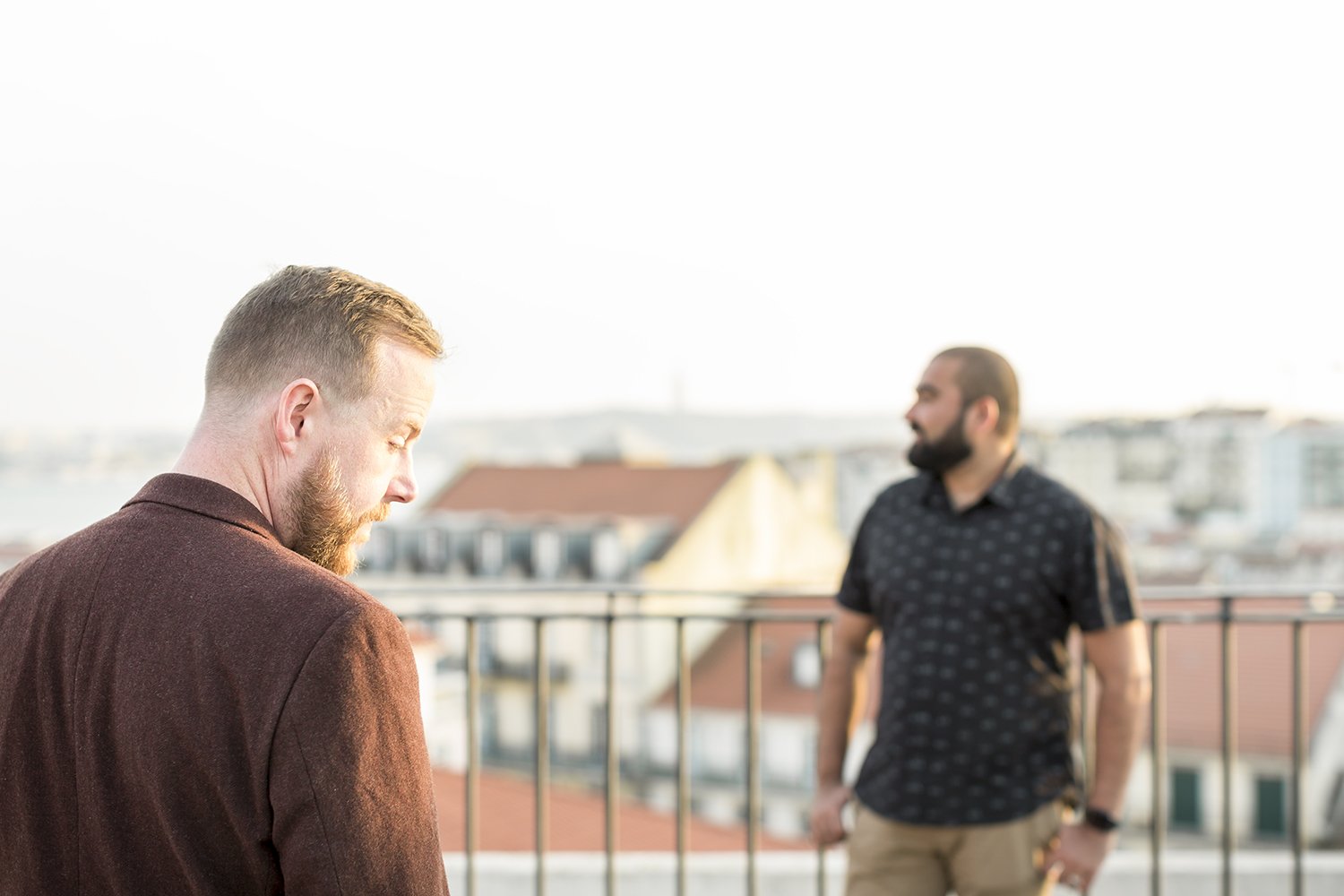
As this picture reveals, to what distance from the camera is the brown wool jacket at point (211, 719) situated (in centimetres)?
107

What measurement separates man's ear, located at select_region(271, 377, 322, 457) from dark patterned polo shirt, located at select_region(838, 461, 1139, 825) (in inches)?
73.4

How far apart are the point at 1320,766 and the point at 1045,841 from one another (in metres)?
47.9

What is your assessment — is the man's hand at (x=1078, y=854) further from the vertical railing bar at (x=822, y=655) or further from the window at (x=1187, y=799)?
the window at (x=1187, y=799)

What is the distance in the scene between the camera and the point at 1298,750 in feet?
12.3

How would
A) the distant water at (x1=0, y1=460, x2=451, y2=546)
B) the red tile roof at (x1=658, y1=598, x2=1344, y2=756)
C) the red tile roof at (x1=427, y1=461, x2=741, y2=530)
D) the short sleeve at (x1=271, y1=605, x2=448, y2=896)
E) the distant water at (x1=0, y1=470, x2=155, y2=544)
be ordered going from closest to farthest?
the short sleeve at (x1=271, y1=605, x2=448, y2=896), the distant water at (x1=0, y1=460, x2=451, y2=546), the distant water at (x1=0, y1=470, x2=155, y2=544), the red tile roof at (x1=658, y1=598, x2=1344, y2=756), the red tile roof at (x1=427, y1=461, x2=741, y2=530)

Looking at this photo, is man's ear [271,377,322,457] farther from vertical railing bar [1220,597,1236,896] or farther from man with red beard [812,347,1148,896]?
vertical railing bar [1220,597,1236,896]

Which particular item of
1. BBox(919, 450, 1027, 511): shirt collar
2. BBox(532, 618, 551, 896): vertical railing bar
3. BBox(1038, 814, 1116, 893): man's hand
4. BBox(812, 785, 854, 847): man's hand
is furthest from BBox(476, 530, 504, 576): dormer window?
BBox(1038, 814, 1116, 893): man's hand

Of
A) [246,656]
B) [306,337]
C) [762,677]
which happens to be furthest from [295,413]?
[762,677]

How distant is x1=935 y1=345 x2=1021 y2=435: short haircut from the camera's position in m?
2.89

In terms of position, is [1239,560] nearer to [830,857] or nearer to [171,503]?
[830,857]

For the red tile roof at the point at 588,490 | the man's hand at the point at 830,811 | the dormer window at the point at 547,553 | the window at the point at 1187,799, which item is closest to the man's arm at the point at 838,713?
the man's hand at the point at 830,811

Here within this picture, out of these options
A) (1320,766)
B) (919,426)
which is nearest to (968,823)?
(919,426)

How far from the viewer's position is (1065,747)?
274 centimetres

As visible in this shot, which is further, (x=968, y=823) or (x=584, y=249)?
(x=584, y=249)
